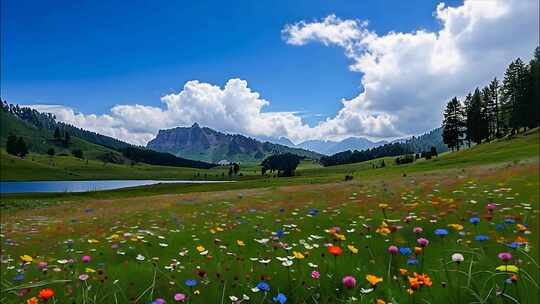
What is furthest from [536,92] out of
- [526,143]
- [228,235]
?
[228,235]

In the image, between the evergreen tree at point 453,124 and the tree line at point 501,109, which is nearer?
the tree line at point 501,109

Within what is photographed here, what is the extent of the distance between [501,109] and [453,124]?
46.8ft

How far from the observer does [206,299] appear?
10.4ft

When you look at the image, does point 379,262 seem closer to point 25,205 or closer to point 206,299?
point 206,299

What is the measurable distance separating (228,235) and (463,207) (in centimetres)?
753

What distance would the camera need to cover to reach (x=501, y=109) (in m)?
104

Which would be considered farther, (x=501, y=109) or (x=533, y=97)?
(x=501, y=109)

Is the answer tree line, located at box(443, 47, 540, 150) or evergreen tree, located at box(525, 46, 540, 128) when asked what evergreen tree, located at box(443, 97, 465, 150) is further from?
evergreen tree, located at box(525, 46, 540, 128)

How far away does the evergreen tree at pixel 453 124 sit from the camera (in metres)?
114

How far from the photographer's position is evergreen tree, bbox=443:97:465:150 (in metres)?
114

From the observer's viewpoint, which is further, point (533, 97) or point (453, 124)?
point (453, 124)

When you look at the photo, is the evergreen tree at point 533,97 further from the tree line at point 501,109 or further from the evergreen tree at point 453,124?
the evergreen tree at point 453,124

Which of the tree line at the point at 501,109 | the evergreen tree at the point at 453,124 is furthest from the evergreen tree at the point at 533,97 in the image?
the evergreen tree at the point at 453,124

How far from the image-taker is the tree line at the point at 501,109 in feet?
298
